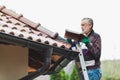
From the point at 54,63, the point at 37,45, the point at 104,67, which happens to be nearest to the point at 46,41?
the point at 37,45

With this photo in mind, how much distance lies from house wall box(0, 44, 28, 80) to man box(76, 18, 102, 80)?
99cm

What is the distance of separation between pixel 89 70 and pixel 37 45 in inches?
38.6

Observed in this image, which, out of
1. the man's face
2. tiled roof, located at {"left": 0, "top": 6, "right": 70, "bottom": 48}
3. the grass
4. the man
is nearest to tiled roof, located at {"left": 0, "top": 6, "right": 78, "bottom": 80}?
tiled roof, located at {"left": 0, "top": 6, "right": 70, "bottom": 48}

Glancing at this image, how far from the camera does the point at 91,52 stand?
20.4 ft

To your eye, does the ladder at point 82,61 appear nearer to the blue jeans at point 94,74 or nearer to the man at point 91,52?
the man at point 91,52

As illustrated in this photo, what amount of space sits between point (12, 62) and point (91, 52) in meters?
1.25

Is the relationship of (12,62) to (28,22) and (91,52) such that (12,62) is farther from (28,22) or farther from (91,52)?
(91,52)

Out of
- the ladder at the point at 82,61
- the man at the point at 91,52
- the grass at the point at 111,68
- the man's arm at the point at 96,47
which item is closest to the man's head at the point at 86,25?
the man at the point at 91,52

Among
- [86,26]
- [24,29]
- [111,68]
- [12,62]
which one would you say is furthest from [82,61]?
[111,68]

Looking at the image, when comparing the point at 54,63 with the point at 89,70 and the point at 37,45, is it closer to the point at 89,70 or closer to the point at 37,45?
the point at 89,70

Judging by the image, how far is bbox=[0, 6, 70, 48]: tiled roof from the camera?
5.69 m

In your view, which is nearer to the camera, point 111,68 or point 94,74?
point 94,74

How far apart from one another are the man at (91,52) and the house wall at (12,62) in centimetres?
99

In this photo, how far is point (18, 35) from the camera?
18.2 feet
